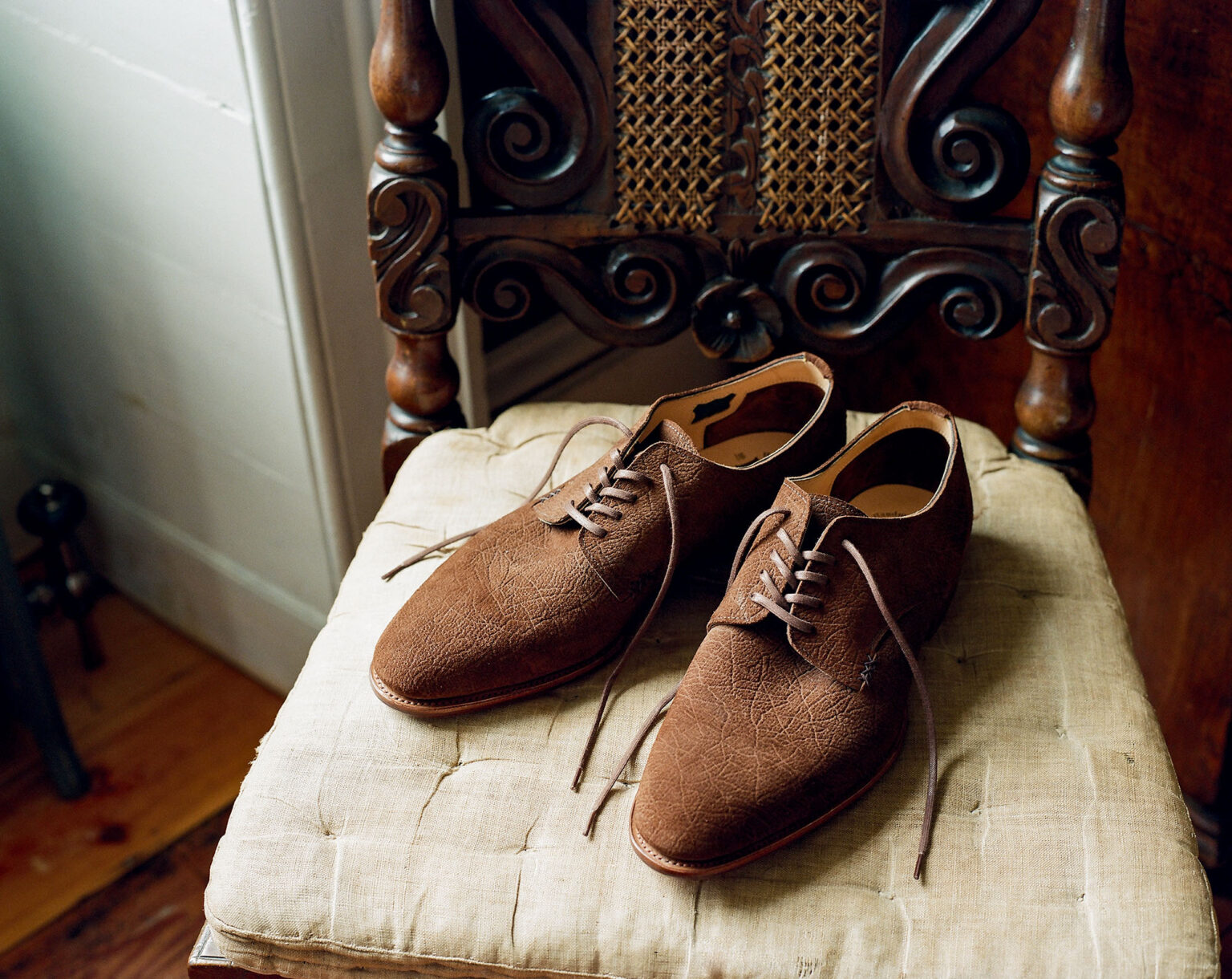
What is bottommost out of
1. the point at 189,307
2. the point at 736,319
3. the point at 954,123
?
the point at 189,307

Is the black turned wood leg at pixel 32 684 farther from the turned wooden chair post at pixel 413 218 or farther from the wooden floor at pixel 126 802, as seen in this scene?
the turned wooden chair post at pixel 413 218

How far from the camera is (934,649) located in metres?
0.67

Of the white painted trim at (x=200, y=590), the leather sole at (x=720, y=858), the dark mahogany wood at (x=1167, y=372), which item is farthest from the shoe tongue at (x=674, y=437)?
the white painted trim at (x=200, y=590)

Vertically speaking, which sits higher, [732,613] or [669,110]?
[669,110]

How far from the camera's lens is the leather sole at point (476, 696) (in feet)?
2.04

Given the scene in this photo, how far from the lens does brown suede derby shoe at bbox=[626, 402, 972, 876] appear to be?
0.55m

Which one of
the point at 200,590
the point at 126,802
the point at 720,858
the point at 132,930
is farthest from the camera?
the point at 200,590

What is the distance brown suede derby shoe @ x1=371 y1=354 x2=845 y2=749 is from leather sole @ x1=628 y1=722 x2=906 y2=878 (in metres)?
0.11

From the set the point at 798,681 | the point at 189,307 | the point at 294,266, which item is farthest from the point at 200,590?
the point at 798,681

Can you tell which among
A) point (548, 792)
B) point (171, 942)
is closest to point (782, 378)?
point (548, 792)

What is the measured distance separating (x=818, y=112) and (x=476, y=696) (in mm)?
430

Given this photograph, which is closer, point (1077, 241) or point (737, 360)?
point (1077, 241)

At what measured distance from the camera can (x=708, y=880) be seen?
0.55m

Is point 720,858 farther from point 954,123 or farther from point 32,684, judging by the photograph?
point 32,684
